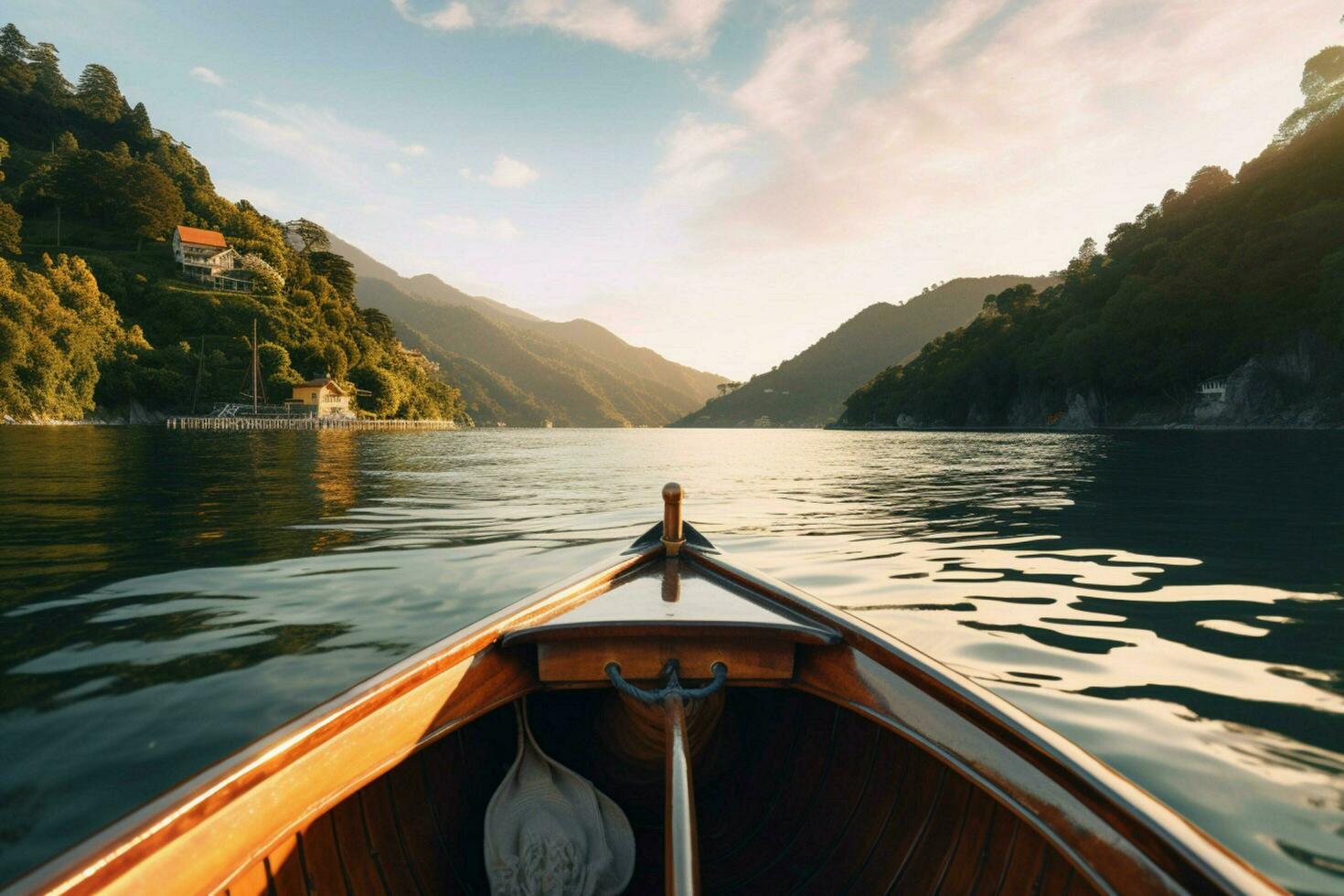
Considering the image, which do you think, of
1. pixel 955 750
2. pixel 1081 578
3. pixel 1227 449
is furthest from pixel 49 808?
pixel 1227 449

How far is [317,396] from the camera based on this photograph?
82000 millimetres

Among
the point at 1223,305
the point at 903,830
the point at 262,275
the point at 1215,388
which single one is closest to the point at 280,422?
the point at 262,275

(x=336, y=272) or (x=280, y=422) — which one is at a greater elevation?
(x=336, y=272)

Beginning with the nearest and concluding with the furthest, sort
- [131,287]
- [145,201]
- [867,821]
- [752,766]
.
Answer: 1. [867,821]
2. [752,766]
3. [131,287]
4. [145,201]

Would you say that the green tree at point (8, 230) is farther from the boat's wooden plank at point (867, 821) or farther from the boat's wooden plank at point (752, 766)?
the boat's wooden plank at point (867, 821)

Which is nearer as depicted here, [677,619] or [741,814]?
[677,619]

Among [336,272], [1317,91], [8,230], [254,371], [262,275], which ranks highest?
[1317,91]

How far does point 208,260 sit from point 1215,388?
123 metres

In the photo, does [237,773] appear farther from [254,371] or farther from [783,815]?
[254,371]

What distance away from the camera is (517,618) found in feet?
10.7

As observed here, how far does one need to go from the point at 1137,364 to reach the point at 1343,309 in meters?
18.8

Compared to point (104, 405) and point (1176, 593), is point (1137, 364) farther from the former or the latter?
point (104, 405)

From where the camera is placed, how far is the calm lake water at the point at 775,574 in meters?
3.52

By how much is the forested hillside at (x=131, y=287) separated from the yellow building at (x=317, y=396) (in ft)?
6.12
